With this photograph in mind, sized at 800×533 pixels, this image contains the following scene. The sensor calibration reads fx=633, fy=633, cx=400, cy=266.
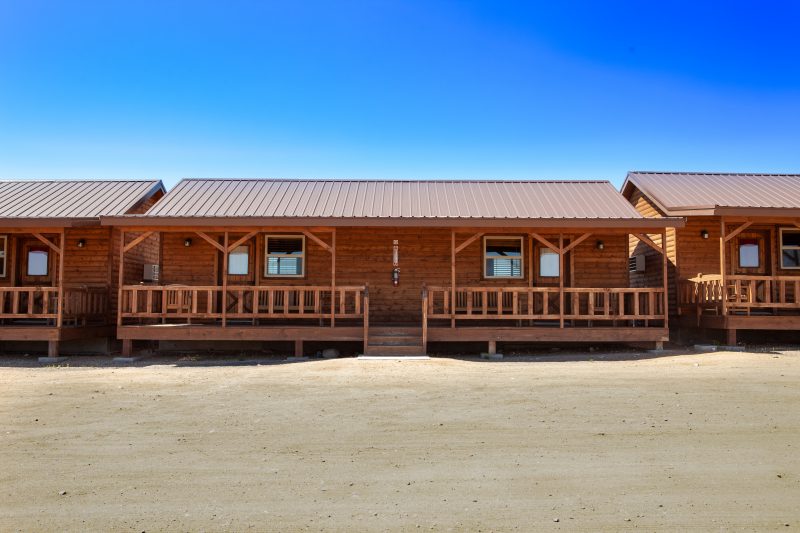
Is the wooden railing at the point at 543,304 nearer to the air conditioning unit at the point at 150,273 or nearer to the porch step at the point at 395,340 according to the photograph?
the porch step at the point at 395,340

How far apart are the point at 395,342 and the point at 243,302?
12.0ft

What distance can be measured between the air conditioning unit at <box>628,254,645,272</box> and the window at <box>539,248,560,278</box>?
9.95 ft

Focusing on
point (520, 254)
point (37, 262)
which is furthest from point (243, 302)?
point (520, 254)

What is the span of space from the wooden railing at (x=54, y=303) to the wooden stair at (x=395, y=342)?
6.95 metres

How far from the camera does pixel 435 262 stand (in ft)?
52.6

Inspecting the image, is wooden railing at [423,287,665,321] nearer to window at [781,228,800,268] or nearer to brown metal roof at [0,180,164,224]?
window at [781,228,800,268]

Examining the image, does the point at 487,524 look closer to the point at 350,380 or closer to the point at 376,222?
the point at 350,380

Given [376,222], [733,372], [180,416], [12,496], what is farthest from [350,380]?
[733,372]

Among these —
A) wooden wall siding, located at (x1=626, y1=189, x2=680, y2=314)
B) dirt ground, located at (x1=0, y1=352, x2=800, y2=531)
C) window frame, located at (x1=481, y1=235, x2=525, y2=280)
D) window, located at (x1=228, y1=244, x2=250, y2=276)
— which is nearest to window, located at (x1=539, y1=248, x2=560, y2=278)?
window frame, located at (x1=481, y1=235, x2=525, y2=280)

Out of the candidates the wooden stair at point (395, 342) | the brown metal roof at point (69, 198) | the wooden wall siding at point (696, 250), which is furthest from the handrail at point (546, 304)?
the brown metal roof at point (69, 198)

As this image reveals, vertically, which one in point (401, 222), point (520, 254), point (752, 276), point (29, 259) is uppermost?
point (401, 222)

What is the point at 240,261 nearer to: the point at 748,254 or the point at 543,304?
the point at 543,304

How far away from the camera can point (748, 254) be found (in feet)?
53.8

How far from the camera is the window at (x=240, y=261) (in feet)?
52.3
